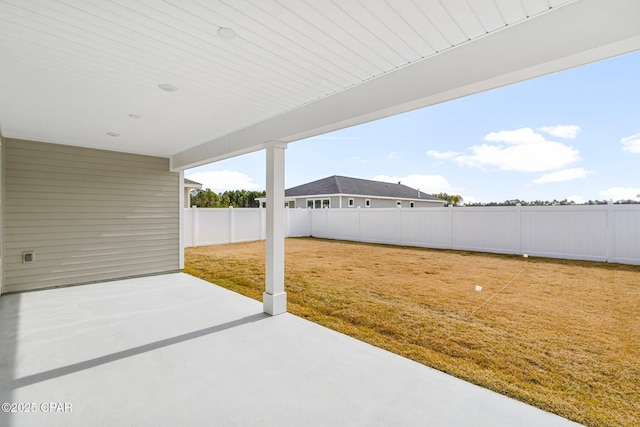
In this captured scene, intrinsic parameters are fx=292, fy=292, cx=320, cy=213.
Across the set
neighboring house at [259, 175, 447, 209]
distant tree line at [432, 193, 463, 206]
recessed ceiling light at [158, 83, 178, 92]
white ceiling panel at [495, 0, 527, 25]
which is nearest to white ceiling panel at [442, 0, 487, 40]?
white ceiling panel at [495, 0, 527, 25]

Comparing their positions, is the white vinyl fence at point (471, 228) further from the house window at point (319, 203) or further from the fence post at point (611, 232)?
the house window at point (319, 203)

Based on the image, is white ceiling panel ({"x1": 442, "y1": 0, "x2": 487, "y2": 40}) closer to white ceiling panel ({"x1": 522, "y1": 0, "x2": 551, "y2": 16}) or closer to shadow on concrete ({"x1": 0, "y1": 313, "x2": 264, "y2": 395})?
white ceiling panel ({"x1": 522, "y1": 0, "x2": 551, "y2": 16})

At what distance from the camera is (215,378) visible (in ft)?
7.91

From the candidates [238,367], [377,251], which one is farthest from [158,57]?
[377,251]

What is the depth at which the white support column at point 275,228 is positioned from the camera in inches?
152

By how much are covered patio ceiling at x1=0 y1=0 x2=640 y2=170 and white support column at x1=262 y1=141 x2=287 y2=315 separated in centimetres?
58

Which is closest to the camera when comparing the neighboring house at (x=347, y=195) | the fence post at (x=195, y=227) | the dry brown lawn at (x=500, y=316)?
the dry brown lawn at (x=500, y=316)

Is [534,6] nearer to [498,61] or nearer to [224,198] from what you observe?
[498,61]

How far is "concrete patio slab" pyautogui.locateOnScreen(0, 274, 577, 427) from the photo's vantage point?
1955 millimetres

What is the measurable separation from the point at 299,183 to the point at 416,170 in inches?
421

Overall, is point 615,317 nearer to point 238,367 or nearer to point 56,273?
point 238,367

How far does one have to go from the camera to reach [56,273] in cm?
516

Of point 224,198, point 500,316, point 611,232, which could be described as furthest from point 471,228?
point 224,198

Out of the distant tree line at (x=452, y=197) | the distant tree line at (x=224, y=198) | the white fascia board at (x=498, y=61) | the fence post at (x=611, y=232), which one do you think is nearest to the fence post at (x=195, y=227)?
the white fascia board at (x=498, y=61)
